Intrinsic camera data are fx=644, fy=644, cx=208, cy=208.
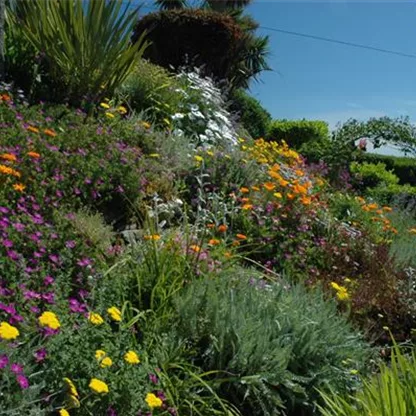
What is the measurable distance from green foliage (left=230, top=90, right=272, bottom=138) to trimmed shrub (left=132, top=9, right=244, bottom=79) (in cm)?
185

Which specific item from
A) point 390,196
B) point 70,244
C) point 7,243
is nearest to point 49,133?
point 70,244

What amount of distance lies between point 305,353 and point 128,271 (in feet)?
3.50

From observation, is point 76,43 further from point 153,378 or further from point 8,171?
point 153,378

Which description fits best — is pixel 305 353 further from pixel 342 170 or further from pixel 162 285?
pixel 342 170

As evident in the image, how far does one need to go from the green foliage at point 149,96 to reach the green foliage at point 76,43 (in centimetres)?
67

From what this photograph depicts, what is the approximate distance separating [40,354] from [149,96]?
5413mm

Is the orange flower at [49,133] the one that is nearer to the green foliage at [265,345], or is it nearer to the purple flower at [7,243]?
the purple flower at [7,243]

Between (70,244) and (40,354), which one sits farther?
(70,244)

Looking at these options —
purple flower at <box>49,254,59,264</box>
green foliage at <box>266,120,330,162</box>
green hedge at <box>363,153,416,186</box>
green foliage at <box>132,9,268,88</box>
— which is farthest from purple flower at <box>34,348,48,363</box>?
green hedge at <box>363,153,416,186</box>

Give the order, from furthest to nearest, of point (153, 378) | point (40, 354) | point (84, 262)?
point (84, 262) < point (153, 378) < point (40, 354)

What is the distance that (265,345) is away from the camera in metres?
3.00

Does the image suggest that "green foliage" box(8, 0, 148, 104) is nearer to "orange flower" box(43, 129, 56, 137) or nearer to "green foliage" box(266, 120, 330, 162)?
"orange flower" box(43, 129, 56, 137)

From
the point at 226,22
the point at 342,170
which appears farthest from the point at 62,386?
the point at 226,22

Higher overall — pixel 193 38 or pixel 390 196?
pixel 193 38
